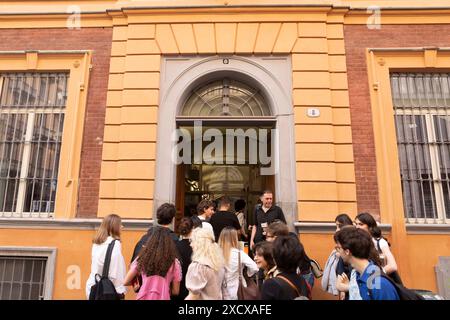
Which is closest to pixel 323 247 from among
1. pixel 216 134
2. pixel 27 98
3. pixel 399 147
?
pixel 399 147

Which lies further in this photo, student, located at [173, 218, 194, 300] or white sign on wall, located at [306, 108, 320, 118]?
white sign on wall, located at [306, 108, 320, 118]

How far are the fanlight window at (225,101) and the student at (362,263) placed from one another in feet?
16.4

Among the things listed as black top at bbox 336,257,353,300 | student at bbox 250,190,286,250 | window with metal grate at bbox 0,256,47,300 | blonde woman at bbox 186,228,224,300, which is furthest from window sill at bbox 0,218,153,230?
black top at bbox 336,257,353,300

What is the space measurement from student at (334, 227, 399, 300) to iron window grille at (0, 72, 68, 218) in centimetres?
625

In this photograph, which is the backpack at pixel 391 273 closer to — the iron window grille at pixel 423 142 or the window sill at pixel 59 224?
the iron window grille at pixel 423 142

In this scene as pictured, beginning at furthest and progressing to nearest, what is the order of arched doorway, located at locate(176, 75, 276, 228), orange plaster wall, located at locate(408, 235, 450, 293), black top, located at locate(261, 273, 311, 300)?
arched doorway, located at locate(176, 75, 276, 228) → orange plaster wall, located at locate(408, 235, 450, 293) → black top, located at locate(261, 273, 311, 300)

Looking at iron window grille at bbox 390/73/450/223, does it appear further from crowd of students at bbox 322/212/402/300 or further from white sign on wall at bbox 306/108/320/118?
crowd of students at bbox 322/212/402/300

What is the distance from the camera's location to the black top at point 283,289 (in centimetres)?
278

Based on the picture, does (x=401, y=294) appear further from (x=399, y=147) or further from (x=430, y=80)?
(x=430, y=80)

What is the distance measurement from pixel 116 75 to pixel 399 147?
619 cm

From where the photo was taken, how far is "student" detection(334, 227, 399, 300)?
2.62m

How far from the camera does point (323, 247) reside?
6.44m
